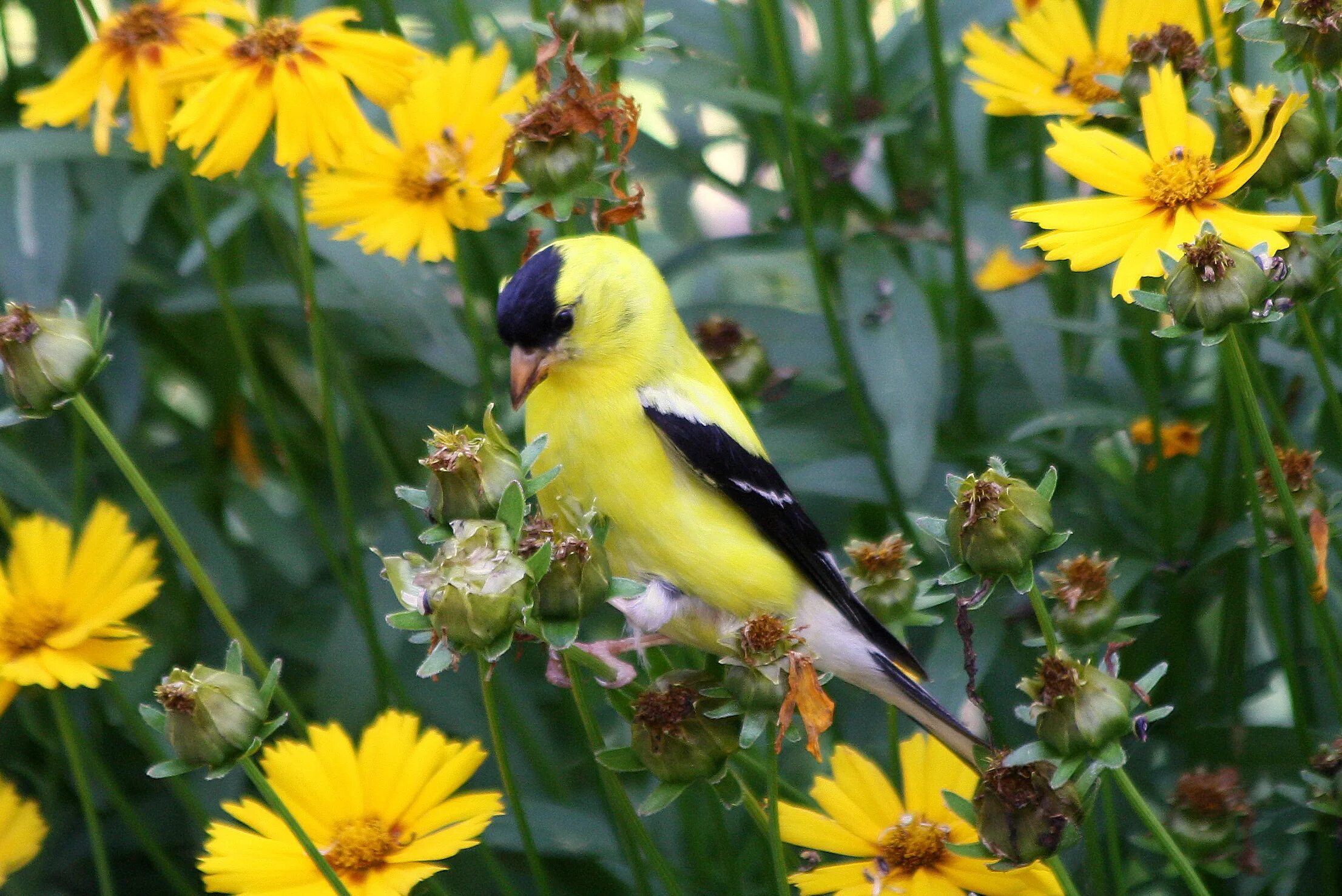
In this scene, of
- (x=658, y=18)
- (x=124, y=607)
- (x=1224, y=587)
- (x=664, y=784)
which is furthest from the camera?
(x=1224, y=587)

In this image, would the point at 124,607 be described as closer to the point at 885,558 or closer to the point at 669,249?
the point at 885,558

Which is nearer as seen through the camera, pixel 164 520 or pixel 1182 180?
pixel 164 520

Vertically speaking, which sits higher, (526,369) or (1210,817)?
(526,369)

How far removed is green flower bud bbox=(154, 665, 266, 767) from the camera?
0.96 metres

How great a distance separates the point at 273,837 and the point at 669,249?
52.4 inches

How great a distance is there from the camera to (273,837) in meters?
1.07

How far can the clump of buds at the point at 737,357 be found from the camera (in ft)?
5.24

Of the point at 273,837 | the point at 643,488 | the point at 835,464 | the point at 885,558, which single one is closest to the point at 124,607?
the point at 273,837

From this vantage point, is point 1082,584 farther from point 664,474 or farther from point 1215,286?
point 664,474

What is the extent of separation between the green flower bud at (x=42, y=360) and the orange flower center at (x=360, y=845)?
15.8 inches

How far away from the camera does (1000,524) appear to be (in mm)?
987

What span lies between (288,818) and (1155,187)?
0.84 meters

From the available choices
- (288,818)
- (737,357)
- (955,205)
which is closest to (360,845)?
(288,818)

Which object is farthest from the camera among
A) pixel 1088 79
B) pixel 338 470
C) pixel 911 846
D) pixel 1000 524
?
pixel 1088 79
